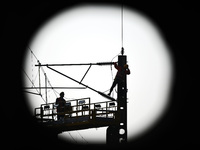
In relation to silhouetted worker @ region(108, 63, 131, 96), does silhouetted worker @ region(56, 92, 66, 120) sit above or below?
below

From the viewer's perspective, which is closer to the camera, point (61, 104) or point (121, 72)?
point (121, 72)

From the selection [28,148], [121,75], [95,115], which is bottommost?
[28,148]

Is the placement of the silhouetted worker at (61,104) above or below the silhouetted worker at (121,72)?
below

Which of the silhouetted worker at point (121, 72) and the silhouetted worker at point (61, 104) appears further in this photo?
the silhouetted worker at point (61, 104)

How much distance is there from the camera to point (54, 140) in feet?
99.4

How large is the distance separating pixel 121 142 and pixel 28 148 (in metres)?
5.68

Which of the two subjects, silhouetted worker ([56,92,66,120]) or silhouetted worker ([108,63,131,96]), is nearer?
silhouetted worker ([108,63,131,96])

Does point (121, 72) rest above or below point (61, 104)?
above

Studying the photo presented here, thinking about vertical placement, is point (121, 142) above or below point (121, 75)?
below
